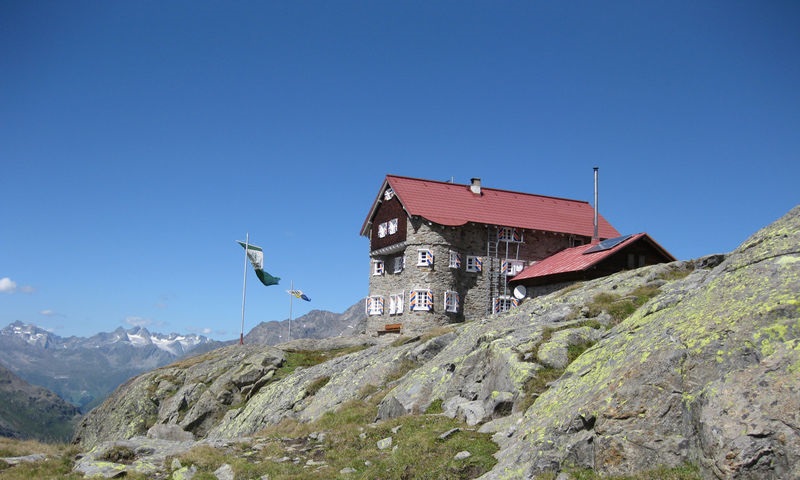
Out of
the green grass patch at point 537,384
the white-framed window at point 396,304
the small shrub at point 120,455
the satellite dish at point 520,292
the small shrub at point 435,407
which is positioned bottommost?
the small shrub at point 120,455

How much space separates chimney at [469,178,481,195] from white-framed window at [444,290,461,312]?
1081cm

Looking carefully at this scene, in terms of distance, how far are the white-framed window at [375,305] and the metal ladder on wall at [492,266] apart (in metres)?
9.62

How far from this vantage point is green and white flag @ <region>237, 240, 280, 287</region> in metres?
61.7

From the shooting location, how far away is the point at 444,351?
2491 centimetres

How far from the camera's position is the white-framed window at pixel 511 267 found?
53.4 metres

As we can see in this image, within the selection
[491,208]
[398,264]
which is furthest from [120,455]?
[491,208]

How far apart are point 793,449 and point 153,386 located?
153ft

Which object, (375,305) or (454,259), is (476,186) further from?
(375,305)

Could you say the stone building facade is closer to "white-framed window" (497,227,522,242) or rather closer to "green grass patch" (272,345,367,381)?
"white-framed window" (497,227,522,242)

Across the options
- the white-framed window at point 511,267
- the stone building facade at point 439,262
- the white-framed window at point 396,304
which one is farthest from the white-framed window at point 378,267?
the white-framed window at point 511,267

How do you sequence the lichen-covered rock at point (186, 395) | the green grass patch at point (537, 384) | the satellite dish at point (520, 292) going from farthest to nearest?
1. the satellite dish at point (520, 292)
2. the lichen-covered rock at point (186, 395)
3. the green grass patch at point (537, 384)

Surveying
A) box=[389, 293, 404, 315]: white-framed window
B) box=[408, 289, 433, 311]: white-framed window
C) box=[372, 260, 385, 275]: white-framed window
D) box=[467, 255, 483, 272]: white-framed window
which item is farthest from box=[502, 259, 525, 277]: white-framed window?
box=[372, 260, 385, 275]: white-framed window

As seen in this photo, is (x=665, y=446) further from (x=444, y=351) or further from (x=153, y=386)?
(x=153, y=386)

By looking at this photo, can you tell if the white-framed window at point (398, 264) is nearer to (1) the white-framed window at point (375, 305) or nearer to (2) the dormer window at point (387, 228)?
(2) the dormer window at point (387, 228)
